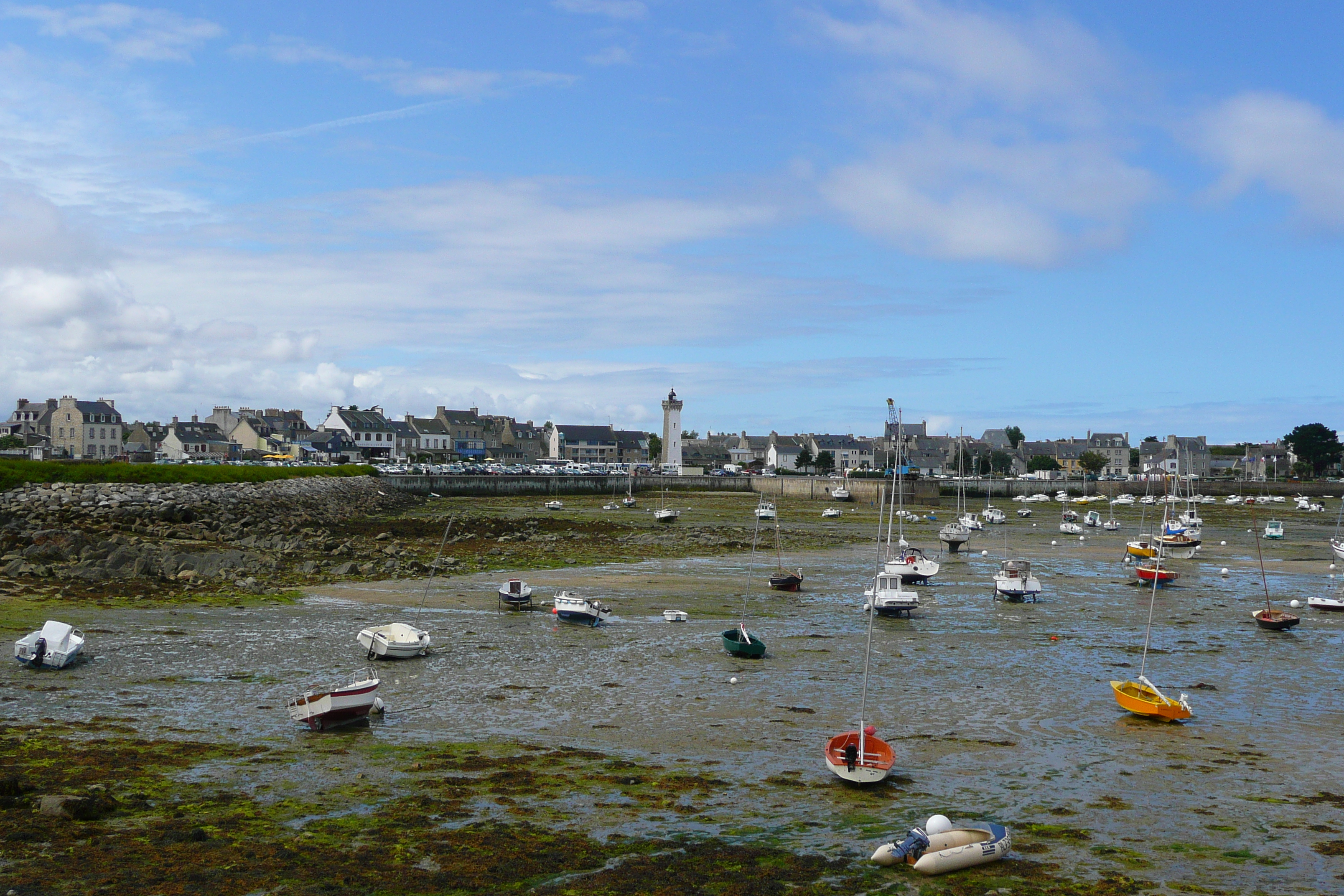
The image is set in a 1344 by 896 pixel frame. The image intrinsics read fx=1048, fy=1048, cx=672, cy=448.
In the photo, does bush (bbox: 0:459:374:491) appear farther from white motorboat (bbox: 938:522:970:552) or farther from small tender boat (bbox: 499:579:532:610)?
white motorboat (bbox: 938:522:970:552)

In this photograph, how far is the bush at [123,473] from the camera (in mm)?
60281

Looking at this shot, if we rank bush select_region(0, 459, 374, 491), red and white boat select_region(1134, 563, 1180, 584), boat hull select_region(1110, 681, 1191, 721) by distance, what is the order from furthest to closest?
1. bush select_region(0, 459, 374, 491)
2. red and white boat select_region(1134, 563, 1180, 584)
3. boat hull select_region(1110, 681, 1191, 721)

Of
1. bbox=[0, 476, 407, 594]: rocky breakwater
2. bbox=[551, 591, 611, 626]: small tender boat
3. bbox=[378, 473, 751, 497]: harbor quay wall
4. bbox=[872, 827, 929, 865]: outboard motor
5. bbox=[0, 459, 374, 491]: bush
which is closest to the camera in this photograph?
bbox=[872, 827, 929, 865]: outboard motor

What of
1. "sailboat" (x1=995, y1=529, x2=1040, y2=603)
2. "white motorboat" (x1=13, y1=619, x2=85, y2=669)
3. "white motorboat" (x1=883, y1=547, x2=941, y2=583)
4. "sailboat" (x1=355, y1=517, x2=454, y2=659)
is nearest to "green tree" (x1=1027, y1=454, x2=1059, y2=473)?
"white motorboat" (x1=883, y1=547, x2=941, y2=583)

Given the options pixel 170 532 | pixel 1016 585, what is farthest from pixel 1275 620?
pixel 170 532

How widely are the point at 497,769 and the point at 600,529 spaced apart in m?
51.5

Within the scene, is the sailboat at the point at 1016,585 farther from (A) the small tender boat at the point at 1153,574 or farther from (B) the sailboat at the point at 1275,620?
(B) the sailboat at the point at 1275,620

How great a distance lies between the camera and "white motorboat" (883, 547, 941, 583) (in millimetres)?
41719

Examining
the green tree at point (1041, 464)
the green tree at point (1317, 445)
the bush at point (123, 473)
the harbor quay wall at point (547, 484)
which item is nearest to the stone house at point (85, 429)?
the harbor quay wall at point (547, 484)

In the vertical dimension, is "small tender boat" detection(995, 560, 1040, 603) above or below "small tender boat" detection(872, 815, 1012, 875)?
above

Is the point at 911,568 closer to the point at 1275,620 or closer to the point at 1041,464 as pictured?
the point at 1275,620

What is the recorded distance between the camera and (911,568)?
4266 centimetres

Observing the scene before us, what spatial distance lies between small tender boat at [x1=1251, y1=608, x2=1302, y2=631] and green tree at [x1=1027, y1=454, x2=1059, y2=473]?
157813 millimetres

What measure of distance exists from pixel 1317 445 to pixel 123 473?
17669 centimetres
